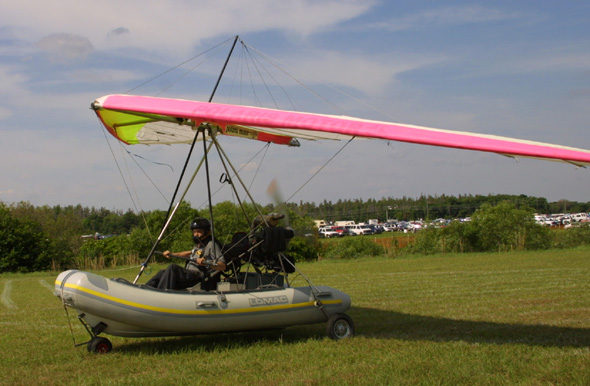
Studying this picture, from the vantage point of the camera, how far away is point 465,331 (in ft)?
25.9

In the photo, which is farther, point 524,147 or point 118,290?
point 118,290

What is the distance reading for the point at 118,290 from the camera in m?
6.66

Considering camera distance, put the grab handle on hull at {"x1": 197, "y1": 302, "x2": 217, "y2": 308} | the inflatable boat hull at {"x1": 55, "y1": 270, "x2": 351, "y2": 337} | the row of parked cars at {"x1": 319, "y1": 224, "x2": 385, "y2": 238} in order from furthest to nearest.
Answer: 1. the row of parked cars at {"x1": 319, "y1": 224, "x2": 385, "y2": 238}
2. the grab handle on hull at {"x1": 197, "y1": 302, "x2": 217, "y2": 308}
3. the inflatable boat hull at {"x1": 55, "y1": 270, "x2": 351, "y2": 337}

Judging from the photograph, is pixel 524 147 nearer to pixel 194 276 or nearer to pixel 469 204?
pixel 194 276

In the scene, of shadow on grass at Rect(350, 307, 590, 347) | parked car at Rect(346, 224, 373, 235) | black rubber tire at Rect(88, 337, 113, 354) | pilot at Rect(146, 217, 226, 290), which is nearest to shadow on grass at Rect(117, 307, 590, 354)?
shadow on grass at Rect(350, 307, 590, 347)

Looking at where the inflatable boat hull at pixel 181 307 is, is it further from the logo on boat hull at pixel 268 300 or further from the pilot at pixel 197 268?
the pilot at pixel 197 268

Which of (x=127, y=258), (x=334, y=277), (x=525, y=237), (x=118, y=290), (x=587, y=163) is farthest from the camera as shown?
(x=525, y=237)

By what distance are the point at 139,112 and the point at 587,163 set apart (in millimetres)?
5156

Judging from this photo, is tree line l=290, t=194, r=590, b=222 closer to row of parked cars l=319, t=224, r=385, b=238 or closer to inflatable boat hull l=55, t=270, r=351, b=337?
row of parked cars l=319, t=224, r=385, b=238

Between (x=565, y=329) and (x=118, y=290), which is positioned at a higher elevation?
(x=118, y=290)

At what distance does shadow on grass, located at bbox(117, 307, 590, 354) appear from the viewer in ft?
23.4

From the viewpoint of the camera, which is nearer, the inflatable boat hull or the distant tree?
the inflatable boat hull

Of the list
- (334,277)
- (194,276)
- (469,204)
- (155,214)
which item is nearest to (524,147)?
(194,276)

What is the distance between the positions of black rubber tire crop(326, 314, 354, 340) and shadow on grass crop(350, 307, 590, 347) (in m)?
0.32
